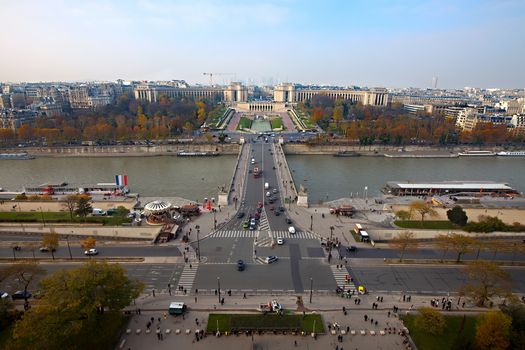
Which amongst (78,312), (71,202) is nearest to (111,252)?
(71,202)

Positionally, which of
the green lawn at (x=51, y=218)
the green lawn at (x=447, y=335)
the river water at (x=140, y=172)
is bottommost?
the river water at (x=140, y=172)

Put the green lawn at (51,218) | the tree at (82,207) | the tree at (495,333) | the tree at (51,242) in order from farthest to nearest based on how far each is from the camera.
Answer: the green lawn at (51,218), the tree at (82,207), the tree at (51,242), the tree at (495,333)

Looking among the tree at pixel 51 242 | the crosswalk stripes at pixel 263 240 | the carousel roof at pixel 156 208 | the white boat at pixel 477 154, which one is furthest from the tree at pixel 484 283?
the white boat at pixel 477 154

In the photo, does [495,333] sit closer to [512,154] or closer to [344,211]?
[344,211]

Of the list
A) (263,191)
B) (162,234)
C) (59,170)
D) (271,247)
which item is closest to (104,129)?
(59,170)

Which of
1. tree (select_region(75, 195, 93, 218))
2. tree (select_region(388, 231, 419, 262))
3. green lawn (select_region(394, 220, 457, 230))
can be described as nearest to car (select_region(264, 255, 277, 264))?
tree (select_region(388, 231, 419, 262))

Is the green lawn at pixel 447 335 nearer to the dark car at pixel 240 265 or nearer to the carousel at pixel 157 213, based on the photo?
the dark car at pixel 240 265

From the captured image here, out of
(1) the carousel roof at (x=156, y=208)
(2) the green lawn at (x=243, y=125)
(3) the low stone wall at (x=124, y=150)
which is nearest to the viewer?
(1) the carousel roof at (x=156, y=208)

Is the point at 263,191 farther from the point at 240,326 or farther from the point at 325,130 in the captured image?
the point at 325,130
